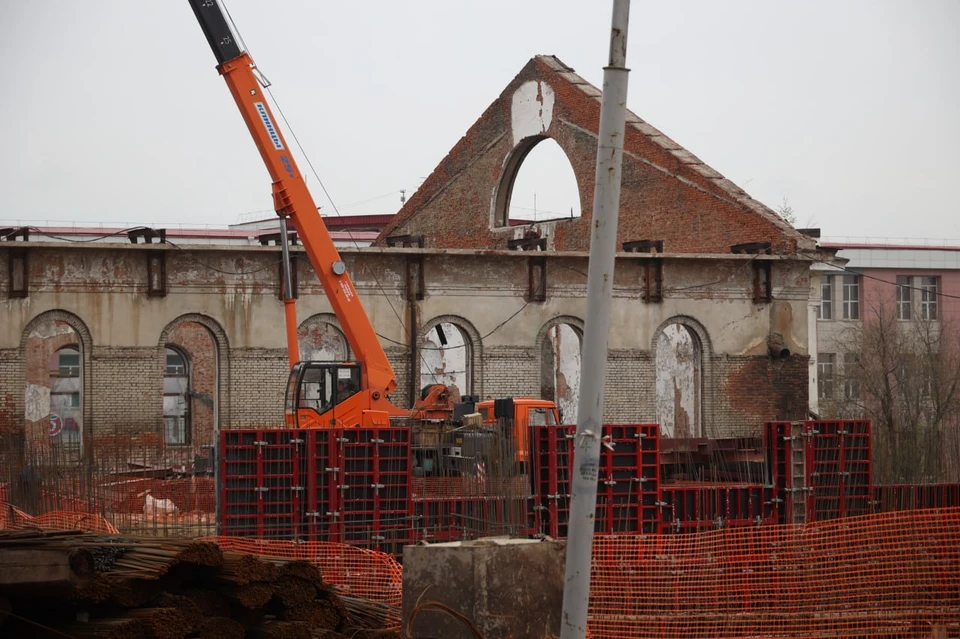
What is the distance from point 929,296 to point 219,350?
36.8 metres

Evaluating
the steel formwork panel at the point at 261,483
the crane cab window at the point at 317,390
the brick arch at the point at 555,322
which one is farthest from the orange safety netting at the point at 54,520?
the brick arch at the point at 555,322

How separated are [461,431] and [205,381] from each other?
95.3ft

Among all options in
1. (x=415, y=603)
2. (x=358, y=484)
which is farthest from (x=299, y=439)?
(x=415, y=603)

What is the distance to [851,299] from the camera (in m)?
51.5

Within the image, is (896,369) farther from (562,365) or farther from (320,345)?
(320,345)

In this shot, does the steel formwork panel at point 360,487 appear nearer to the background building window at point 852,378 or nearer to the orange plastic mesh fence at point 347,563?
the orange plastic mesh fence at point 347,563

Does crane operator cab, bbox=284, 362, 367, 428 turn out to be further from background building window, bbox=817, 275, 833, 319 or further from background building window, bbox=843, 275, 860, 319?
background building window, bbox=843, 275, 860, 319

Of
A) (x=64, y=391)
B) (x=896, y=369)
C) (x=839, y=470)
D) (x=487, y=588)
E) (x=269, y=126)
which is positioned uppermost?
(x=269, y=126)

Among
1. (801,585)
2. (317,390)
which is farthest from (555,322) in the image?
(801,585)

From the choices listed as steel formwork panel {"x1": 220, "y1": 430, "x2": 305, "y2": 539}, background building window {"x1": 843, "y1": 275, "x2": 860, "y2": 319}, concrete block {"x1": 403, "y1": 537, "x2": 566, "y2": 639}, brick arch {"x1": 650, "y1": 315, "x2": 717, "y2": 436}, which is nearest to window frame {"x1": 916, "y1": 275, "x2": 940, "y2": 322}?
background building window {"x1": 843, "y1": 275, "x2": 860, "y2": 319}

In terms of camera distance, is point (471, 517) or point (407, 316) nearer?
point (471, 517)

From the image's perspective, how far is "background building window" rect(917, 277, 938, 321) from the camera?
52500mm

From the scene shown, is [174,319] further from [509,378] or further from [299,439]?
[299,439]

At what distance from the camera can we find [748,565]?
38.4 ft
